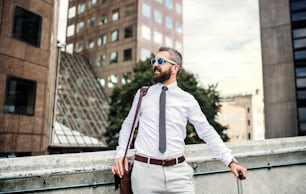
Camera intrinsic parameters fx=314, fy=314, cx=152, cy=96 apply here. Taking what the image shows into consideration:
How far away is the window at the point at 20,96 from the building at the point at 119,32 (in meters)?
24.5

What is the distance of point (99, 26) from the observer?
45.2m

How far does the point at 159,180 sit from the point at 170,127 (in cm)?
45

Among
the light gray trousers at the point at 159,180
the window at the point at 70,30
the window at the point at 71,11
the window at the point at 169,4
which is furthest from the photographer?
the window at the point at 70,30

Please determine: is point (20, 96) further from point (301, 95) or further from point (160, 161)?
point (301, 95)

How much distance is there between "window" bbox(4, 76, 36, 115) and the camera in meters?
14.5

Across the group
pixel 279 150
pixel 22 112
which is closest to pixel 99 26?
pixel 22 112

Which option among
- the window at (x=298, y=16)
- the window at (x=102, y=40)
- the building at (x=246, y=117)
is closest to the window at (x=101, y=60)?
the window at (x=102, y=40)

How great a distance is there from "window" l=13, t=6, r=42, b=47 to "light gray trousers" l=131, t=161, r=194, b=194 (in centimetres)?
1426

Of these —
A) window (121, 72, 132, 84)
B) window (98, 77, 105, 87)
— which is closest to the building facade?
window (121, 72, 132, 84)

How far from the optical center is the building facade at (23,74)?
46.6 ft

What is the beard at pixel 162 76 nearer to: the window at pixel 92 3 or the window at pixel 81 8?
the window at pixel 92 3

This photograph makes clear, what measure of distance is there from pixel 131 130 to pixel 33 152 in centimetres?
1395

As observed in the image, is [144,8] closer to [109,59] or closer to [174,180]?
[109,59]

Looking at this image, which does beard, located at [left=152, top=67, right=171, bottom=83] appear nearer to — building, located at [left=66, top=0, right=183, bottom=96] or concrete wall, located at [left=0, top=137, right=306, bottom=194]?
concrete wall, located at [left=0, top=137, right=306, bottom=194]
